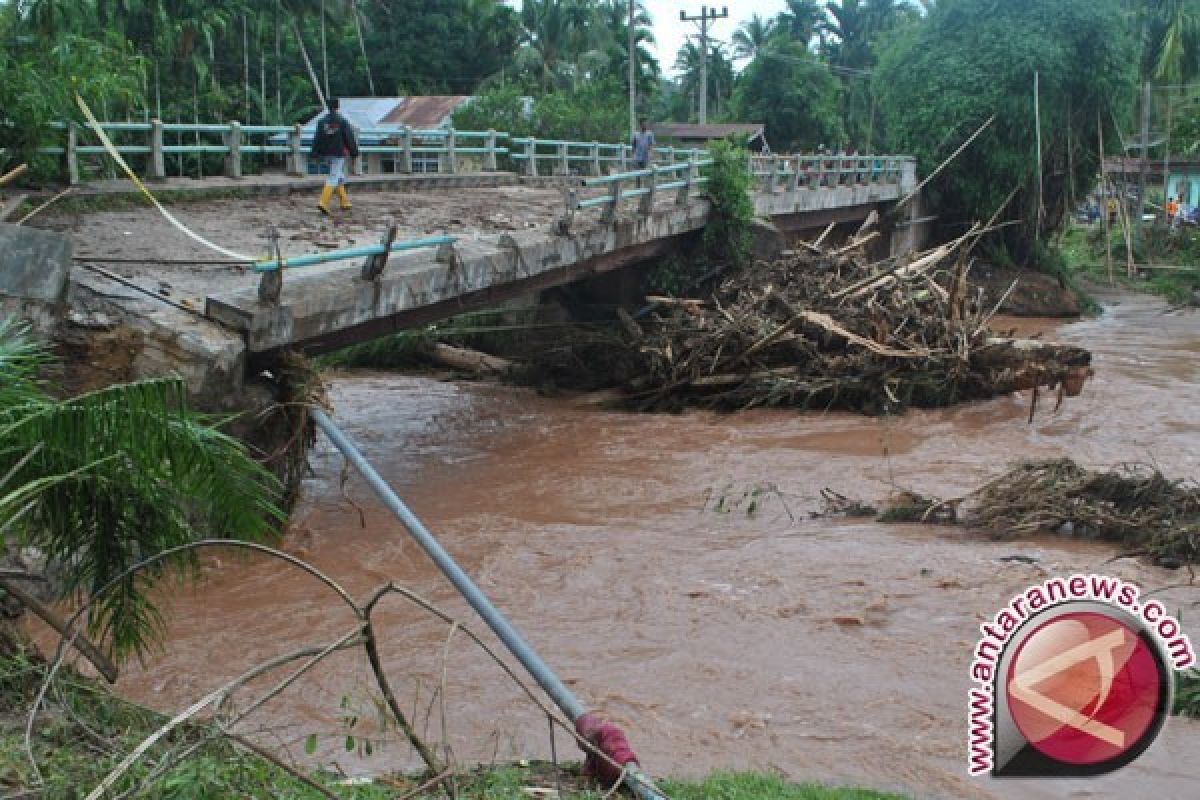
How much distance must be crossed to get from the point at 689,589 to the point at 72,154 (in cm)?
871

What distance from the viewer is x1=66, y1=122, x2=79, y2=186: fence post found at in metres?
13.0

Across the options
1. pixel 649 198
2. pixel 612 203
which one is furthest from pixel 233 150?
pixel 649 198

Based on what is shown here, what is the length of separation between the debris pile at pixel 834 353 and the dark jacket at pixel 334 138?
4.86 meters

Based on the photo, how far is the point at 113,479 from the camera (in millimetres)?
4371

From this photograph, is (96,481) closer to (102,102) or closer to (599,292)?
(102,102)

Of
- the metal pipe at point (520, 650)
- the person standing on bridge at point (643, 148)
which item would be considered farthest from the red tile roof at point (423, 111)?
the metal pipe at point (520, 650)

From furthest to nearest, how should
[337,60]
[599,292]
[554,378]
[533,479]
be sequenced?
[337,60] → [599,292] → [554,378] → [533,479]

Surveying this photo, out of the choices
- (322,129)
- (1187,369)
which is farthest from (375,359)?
(1187,369)

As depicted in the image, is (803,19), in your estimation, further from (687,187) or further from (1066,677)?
(1066,677)

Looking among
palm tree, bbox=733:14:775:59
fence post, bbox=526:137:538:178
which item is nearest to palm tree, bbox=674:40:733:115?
palm tree, bbox=733:14:775:59

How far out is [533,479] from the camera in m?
12.6

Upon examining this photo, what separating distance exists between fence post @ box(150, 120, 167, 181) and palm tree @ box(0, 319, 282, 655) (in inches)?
409

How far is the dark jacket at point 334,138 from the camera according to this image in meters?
13.5

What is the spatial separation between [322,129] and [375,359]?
647cm
